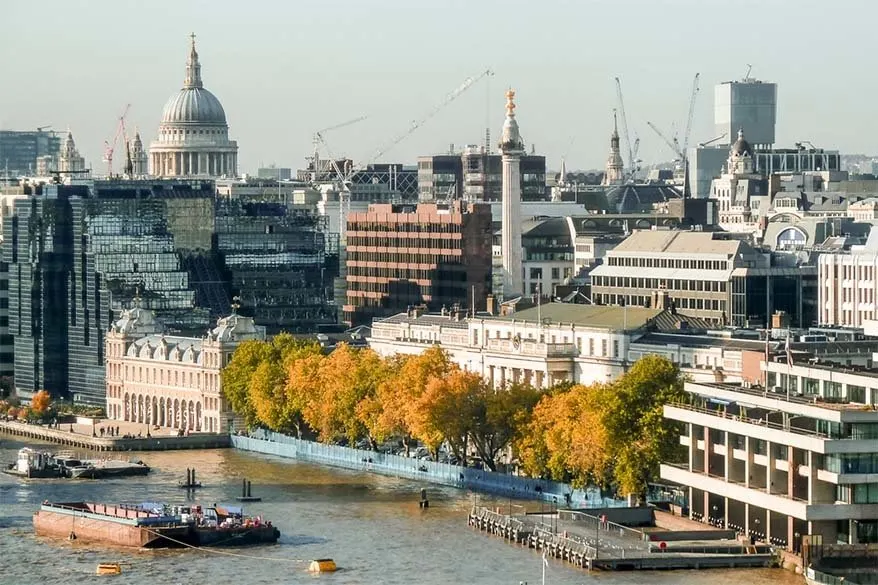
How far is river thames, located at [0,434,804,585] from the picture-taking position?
4897 inches

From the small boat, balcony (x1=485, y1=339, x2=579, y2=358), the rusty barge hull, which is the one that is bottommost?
the small boat

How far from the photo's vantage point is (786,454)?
12644 cm

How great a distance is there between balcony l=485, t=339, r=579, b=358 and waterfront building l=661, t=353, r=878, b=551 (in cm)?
2730

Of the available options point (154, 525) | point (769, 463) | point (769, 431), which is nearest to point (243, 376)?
point (154, 525)

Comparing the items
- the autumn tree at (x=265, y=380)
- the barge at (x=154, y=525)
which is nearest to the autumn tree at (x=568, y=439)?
the barge at (x=154, y=525)

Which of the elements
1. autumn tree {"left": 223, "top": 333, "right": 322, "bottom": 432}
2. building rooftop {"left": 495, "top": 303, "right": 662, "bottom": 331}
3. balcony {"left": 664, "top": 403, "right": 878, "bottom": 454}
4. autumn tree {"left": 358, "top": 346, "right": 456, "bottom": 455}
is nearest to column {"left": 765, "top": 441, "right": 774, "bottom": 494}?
balcony {"left": 664, "top": 403, "right": 878, "bottom": 454}

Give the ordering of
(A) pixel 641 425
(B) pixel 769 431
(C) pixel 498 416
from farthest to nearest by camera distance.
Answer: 1. (C) pixel 498 416
2. (A) pixel 641 425
3. (B) pixel 769 431

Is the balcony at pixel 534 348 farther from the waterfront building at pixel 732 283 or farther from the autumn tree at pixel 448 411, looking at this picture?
the waterfront building at pixel 732 283

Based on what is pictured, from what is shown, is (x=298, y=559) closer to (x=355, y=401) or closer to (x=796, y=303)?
(x=355, y=401)

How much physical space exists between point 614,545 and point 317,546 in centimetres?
1439

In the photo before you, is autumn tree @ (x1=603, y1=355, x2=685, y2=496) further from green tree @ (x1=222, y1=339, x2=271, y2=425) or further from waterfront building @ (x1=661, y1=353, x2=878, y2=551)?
green tree @ (x1=222, y1=339, x2=271, y2=425)

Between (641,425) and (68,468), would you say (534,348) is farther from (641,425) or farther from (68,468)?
(641,425)

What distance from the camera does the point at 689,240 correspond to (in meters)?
199

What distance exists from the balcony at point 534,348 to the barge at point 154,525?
27.7 metres
